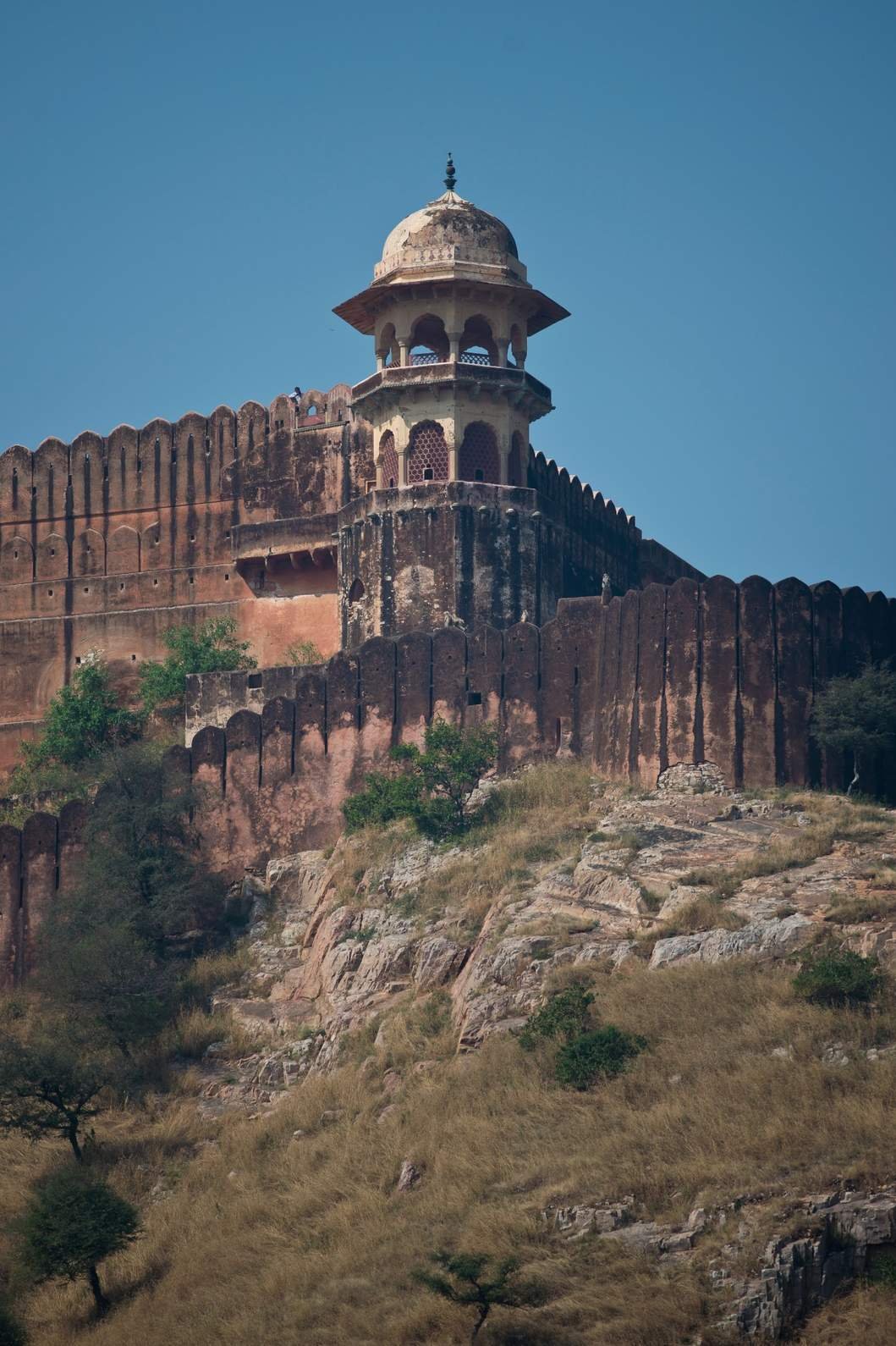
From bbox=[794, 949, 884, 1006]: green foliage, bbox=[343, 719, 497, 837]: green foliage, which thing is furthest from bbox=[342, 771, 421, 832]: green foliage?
bbox=[794, 949, 884, 1006]: green foliage

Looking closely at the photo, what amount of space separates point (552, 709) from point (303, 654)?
29.3 ft

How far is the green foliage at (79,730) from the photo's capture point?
4228 cm

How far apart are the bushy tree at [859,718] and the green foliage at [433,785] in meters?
4.83

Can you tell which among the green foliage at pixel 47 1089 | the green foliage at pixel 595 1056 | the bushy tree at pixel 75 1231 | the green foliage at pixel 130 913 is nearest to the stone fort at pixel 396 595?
the green foliage at pixel 130 913

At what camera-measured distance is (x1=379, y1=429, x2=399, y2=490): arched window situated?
41094 millimetres

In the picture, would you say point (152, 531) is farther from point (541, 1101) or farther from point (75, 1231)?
point (541, 1101)

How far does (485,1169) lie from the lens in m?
25.0

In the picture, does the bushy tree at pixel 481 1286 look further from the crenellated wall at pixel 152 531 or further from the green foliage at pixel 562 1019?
the crenellated wall at pixel 152 531

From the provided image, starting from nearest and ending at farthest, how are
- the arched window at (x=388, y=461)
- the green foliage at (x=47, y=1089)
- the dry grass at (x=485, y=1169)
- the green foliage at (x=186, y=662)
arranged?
the dry grass at (x=485, y=1169), the green foliage at (x=47, y=1089), the arched window at (x=388, y=461), the green foliage at (x=186, y=662)

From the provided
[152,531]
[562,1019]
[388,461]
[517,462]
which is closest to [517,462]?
[517,462]

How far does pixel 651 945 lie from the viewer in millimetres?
28562

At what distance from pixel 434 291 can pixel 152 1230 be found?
18835mm

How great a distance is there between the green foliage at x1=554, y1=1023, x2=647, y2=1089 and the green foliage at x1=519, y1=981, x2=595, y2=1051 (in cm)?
31

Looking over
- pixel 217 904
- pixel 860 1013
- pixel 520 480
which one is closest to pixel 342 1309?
pixel 860 1013
